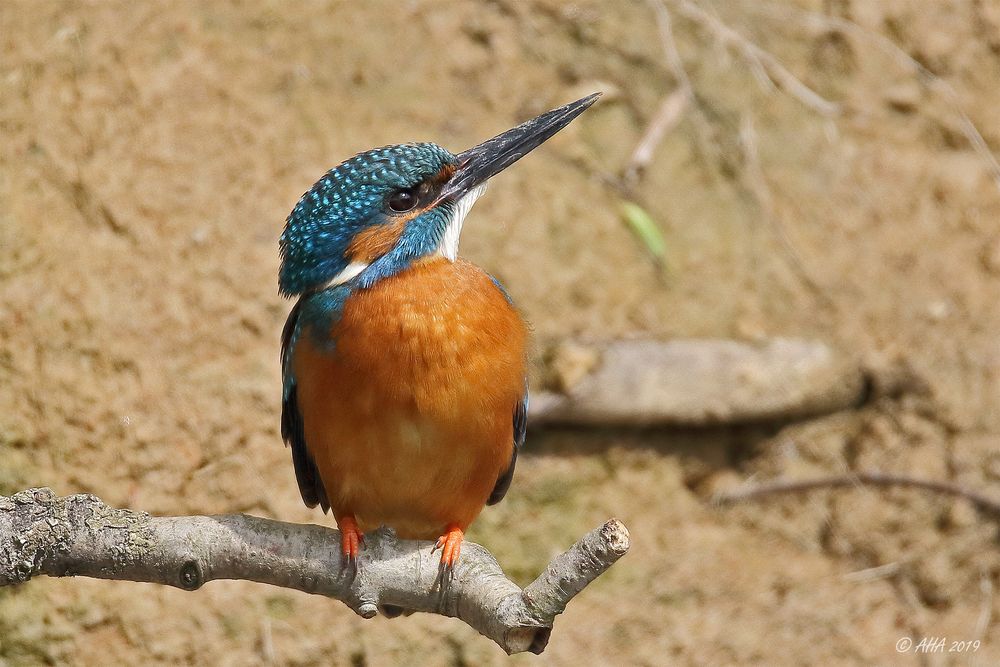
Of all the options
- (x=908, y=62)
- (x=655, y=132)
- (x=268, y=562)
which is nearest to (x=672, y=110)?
(x=655, y=132)

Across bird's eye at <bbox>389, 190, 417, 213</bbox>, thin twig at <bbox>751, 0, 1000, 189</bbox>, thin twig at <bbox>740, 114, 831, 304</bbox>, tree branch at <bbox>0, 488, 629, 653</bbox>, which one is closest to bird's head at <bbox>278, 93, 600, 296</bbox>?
bird's eye at <bbox>389, 190, 417, 213</bbox>

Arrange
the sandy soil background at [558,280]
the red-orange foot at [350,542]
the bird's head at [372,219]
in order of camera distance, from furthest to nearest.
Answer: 1. the sandy soil background at [558,280]
2. the bird's head at [372,219]
3. the red-orange foot at [350,542]

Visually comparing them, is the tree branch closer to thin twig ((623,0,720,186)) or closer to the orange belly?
the orange belly

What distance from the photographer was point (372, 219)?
3.68m

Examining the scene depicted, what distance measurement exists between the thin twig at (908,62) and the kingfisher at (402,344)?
3138mm

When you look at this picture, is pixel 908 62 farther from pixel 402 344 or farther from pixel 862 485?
pixel 402 344

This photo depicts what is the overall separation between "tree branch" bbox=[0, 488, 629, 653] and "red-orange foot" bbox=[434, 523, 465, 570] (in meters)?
0.03

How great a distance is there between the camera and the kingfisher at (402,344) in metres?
3.48

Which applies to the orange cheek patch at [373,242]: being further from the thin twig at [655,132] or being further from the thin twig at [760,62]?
the thin twig at [760,62]

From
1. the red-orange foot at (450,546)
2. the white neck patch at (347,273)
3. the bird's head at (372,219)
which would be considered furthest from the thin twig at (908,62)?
the red-orange foot at (450,546)

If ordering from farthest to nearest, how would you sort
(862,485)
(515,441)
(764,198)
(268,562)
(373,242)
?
1. (764,198)
2. (862,485)
3. (515,441)
4. (373,242)
5. (268,562)

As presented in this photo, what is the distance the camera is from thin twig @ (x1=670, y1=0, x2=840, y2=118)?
20.9 ft

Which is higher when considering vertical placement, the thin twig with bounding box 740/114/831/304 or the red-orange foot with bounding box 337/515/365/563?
the red-orange foot with bounding box 337/515/365/563

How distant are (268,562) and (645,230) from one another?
3.43 metres
